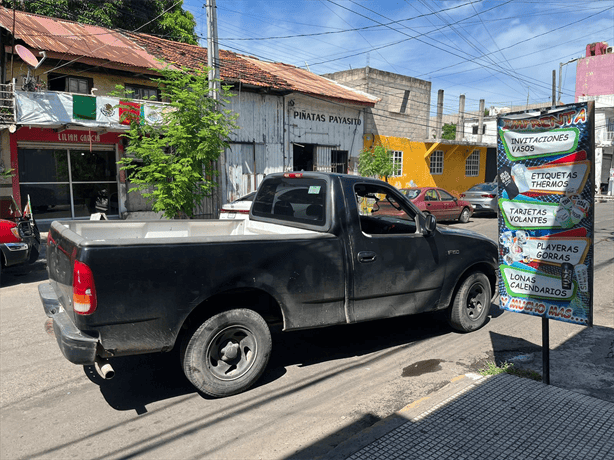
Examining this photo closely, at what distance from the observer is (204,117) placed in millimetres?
11047

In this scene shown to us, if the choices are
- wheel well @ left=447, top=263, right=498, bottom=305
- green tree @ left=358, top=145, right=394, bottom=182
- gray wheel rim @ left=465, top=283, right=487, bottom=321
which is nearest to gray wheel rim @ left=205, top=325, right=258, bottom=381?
wheel well @ left=447, top=263, right=498, bottom=305

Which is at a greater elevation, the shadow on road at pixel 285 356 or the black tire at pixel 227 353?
the black tire at pixel 227 353

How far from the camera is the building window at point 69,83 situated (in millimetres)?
15484

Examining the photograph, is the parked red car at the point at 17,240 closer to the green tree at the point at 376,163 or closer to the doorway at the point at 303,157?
the doorway at the point at 303,157

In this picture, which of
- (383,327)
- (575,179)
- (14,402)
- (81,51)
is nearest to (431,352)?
(383,327)

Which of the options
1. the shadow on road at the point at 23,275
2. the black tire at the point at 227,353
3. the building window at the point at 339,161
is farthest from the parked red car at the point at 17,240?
the building window at the point at 339,161

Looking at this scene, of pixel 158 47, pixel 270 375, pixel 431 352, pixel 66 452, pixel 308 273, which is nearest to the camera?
pixel 66 452

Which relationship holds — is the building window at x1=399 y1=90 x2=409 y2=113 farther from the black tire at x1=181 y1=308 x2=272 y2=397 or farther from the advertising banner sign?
the black tire at x1=181 y1=308 x2=272 y2=397

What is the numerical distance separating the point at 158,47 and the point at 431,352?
1763 centimetres

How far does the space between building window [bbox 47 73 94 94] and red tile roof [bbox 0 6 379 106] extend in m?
0.93

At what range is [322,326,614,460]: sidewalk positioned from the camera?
3.03m

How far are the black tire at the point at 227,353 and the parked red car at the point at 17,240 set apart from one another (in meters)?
5.82

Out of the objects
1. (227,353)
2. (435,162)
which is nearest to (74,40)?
(227,353)

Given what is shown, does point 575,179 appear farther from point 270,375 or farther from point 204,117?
point 204,117
